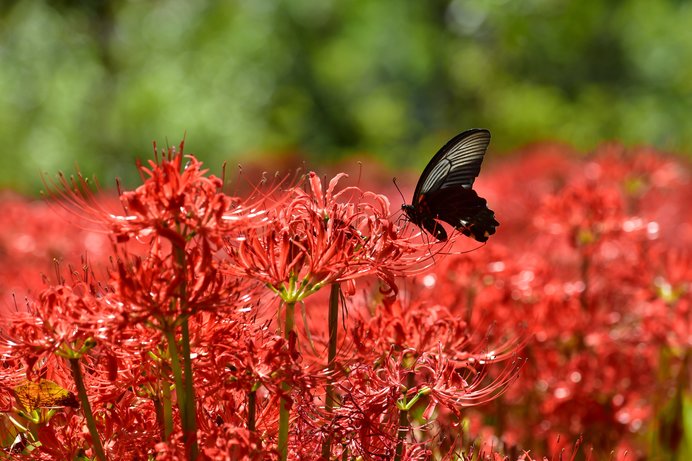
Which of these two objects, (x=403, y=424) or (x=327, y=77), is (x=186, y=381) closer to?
(x=403, y=424)

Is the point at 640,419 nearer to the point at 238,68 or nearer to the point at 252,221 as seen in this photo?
the point at 252,221

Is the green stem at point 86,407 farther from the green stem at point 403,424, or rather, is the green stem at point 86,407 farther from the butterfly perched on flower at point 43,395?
the green stem at point 403,424

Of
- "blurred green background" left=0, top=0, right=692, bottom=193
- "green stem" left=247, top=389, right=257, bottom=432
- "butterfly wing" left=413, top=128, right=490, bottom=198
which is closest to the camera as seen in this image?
"green stem" left=247, top=389, right=257, bottom=432

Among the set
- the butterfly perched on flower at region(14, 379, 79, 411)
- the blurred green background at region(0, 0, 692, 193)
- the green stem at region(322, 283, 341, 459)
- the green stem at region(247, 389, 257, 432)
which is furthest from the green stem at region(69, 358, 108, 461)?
the blurred green background at region(0, 0, 692, 193)

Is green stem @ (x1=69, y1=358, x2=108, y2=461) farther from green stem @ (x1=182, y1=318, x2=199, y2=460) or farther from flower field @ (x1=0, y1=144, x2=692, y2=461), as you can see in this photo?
green stem @ (x1=182, y1=318, x2=199, y2=460)

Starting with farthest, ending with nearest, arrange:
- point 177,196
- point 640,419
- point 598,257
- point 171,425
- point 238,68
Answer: point 238,68 → point 598,257 → point 640,419 → point 171,425 → point 177,196

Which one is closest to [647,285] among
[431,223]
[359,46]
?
[431,223]

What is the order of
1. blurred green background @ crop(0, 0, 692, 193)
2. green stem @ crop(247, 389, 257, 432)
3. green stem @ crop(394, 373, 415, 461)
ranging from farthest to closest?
blurred green background @ crop(0, 0, 692, 193) < green stem @ crop(394, 373, 415, 461) < green stem @ crop(247, 389, 257, 432)

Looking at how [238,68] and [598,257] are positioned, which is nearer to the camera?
[598,257]

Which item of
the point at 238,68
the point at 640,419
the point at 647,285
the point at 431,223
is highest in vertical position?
the point at 238,68
